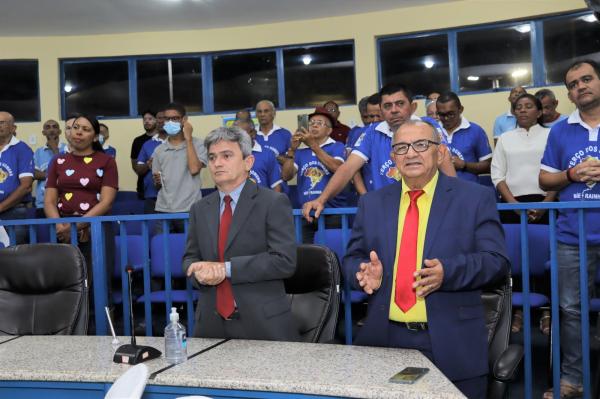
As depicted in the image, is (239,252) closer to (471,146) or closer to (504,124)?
(471,146)

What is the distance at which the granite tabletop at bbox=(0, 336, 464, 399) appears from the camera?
175cm

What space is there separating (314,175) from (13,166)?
237 centimetres

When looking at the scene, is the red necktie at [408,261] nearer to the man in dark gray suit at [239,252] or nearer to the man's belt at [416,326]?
the man's belt at [416,326]

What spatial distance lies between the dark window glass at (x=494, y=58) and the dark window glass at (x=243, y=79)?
2.66m

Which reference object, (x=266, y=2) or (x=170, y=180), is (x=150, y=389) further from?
(x=266, y=2)

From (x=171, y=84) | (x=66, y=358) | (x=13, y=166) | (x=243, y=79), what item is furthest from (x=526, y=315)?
(x=171, y=84)

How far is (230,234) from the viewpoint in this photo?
8.84 ft

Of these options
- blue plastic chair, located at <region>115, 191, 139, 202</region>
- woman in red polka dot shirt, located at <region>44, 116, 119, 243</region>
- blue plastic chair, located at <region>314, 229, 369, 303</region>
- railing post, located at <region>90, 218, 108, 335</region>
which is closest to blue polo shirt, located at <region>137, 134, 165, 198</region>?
blue plastic chair, located at <region>115, 191, 139, 202</region>

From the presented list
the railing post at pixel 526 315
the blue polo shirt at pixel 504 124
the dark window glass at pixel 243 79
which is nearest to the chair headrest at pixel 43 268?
the railing post at pixel 526 315

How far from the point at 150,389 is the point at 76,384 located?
0.25 meters

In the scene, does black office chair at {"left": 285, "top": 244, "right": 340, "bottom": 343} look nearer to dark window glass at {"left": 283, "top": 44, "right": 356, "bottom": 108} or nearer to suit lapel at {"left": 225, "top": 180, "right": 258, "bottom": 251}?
suit lapel at {"left": 225, "top": 180, "right": 258, "bottom": 251}

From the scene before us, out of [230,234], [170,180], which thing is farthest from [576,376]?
[170,180]

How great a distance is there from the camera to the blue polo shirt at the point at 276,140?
6.50 metres

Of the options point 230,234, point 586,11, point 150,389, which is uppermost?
point 586,11
